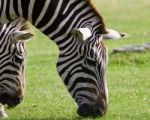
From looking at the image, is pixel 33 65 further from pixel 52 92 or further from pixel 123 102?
pixel 123 102

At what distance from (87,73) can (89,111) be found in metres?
0.59

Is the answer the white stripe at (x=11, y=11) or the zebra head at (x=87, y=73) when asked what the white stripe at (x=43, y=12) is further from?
the zebra head at (x=87, y=73)

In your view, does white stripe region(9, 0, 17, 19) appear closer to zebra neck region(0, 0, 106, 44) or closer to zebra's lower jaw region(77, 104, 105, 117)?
zebra neck region(0, 0, 106, 44)

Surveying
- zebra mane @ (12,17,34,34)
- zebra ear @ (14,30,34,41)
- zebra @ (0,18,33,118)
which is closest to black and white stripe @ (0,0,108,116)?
zebra ear @ (14,30,34,41)

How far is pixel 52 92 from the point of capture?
1440 cm

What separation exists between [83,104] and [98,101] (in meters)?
0.29

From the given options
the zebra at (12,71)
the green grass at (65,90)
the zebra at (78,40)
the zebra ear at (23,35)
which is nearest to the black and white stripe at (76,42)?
the zebra at (78,40)

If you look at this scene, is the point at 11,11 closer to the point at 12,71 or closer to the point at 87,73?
the point at 12,71

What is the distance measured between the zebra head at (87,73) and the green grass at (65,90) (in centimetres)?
81

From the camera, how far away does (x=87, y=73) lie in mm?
9492

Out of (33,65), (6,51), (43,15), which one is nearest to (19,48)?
(6,51)

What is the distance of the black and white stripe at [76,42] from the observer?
30.8ft

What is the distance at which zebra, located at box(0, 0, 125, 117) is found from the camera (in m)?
9.38

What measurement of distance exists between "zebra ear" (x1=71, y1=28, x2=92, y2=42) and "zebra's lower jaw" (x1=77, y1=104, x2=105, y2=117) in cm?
105
